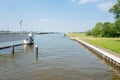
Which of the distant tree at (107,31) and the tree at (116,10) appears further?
the distant tree at (107,31)

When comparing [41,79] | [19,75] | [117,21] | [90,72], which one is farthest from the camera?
[117,21]

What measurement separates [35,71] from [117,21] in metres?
53.4

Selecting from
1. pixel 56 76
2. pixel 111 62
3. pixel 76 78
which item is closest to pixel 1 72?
pixel 56 76

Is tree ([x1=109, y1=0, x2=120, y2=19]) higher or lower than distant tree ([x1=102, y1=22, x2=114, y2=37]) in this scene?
higher

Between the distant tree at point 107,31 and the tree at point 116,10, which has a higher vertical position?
the tree at point 116,10

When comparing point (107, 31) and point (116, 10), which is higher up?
point (116, 10)

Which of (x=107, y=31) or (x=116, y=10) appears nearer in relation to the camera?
(x=116, y=10)

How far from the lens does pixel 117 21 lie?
75688mm

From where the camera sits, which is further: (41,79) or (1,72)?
(1,72)

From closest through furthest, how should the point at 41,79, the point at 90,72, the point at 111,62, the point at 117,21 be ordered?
the point at 41,79 → the point at 90,72 → the point at 111,62 → the point at 117,21

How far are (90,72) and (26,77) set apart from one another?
804 cm

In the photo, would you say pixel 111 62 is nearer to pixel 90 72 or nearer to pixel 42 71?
pixel 90 72

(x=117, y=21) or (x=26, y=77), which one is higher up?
(x=117, y=21)

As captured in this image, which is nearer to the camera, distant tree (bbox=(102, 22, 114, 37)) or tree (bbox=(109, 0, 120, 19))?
tree (bbox=(109, 0, 120, 19))
